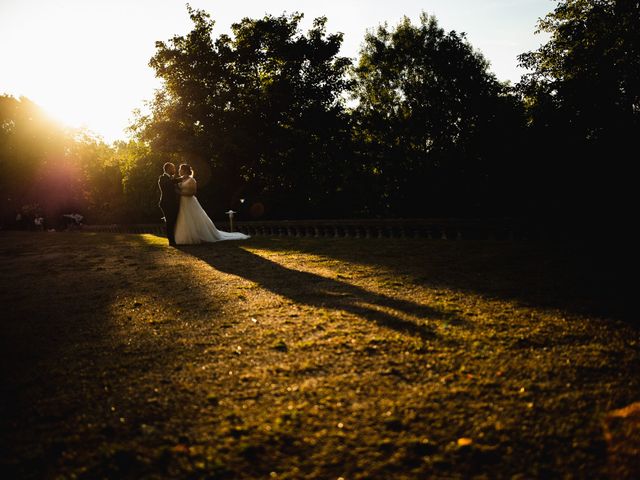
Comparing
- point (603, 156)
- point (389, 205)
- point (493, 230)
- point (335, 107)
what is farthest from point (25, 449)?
point (335, 107)

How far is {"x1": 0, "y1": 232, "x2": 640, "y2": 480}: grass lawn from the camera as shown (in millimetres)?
1898

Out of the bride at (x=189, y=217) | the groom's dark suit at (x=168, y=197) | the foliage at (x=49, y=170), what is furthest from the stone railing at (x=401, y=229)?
the foliage at (x=49, y=170)

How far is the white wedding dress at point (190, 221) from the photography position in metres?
13.5

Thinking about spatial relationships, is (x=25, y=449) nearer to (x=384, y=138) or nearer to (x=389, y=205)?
(x=389, y=205)

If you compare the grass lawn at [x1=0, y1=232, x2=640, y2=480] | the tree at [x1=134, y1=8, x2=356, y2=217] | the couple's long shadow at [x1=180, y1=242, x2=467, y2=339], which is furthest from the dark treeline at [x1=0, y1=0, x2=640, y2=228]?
the grass lawn at [x1=0, y1=232, x2=640, y2=480]

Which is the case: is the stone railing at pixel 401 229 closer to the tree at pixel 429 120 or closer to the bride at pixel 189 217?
the bride at pixel 189 217

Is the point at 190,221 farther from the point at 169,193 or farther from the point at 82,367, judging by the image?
the point at 82,367

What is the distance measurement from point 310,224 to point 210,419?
614 inches

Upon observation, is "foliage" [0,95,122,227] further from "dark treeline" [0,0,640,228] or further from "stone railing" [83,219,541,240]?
"stone railing" [83,219,541,240]

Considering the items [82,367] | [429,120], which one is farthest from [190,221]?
[429,120]

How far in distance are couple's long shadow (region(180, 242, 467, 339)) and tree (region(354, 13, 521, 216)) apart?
1561 cm

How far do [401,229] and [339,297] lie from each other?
30.7 ft

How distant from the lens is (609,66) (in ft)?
64.1

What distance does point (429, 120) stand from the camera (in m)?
27.3
